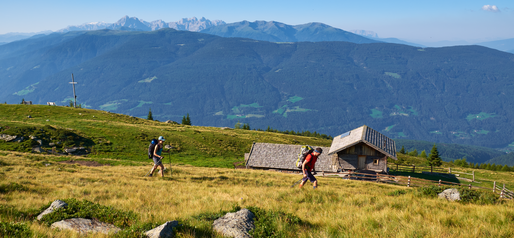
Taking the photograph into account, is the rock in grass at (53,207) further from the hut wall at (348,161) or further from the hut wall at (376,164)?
the hut wall at (376,164)

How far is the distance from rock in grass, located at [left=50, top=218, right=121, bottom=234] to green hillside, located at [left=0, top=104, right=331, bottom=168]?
2912 cm

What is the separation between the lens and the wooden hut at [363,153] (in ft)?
118

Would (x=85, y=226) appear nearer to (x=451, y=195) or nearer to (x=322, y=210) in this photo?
(x=322, y=210)

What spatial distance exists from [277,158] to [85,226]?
123ft

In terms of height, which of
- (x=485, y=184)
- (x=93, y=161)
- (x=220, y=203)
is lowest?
(x=485, y=184)

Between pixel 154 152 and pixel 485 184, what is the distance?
4482cm

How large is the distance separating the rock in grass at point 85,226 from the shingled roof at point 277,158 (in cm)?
3562

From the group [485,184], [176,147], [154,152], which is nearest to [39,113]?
[176,147]

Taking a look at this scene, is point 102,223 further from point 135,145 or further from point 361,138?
point 135,145

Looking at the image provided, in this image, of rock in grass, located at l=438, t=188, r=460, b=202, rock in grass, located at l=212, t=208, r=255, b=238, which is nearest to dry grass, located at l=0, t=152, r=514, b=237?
rock in grass, located at l=212, t=208, r=255, b=238

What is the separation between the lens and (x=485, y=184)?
3931 cm

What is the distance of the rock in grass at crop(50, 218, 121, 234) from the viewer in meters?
6.54

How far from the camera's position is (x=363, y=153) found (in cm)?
3675

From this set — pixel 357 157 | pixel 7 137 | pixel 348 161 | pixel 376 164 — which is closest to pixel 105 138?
pixel 7 137
